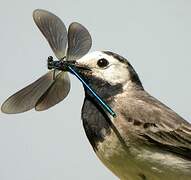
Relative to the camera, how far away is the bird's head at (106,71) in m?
3.24

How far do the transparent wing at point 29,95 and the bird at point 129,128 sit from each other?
1.20ft

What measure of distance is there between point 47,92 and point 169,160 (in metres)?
0.86

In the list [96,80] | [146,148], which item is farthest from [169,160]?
[96,80]

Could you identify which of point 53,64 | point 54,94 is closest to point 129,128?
point 54,94

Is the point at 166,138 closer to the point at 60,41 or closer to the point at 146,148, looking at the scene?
the point at 146,148

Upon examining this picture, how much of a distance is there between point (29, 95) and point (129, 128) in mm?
660

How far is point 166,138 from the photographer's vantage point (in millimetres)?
3072

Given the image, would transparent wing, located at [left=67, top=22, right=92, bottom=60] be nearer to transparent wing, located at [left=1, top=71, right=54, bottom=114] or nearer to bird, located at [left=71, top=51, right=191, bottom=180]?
bird, located at [left=71, top=51, right=191, bottom=180]

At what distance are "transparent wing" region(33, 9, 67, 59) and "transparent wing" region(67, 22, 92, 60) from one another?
5 cm

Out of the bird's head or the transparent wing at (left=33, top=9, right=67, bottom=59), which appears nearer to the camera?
the transparent wing at (left=33, top=9, right=67, bottom=59)

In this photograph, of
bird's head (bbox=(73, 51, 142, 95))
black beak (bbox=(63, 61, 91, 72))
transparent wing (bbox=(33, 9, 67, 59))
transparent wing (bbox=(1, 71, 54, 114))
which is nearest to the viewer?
transparent wing (bbox=(1, 71, 54, 114))

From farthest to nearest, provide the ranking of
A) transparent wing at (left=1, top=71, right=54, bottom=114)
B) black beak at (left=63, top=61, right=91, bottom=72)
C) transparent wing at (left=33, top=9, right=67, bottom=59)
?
black beak at (left=63, top=61, right=91, bottom=72)
transparent wing at (left=33, top=9, right=67, bottom=59)
transparent wing at (left=1, top=71, right=54, bottom=114)

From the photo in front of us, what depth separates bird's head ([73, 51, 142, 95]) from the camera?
127 inches

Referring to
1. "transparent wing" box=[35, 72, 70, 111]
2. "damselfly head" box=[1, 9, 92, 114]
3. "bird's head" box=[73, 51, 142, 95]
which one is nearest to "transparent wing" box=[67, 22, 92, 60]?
"damselfly head" box=[1, 9, 92, 114]
